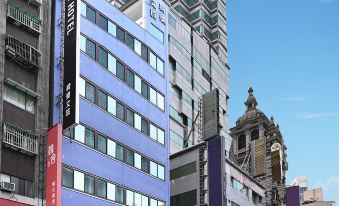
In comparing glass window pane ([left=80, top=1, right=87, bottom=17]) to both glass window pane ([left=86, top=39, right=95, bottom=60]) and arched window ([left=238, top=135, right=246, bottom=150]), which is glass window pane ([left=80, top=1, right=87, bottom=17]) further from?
arched window ([left=238, top=135, right=246, bottom=150])

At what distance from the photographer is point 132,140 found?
188ft

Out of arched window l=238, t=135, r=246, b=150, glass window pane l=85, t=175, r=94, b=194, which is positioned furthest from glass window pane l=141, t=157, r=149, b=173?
arched window l=238, t=135, r=246, b=150

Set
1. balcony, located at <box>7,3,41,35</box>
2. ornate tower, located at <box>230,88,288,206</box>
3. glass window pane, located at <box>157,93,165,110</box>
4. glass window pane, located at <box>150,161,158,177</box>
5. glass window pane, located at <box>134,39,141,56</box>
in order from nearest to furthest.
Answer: balcony, located at <box>7,3,41,35</box> < glass window pane, located at <box>150,161,158,177</box> < glass window pane, located at <box>134,39,141,56</box> < glass window pane, located at <box>157,93,165,110</box> < ornate tower, located at <box>230,88,288,206</box>

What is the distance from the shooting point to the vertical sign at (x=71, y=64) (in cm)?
4603

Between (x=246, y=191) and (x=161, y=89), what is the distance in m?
28.8

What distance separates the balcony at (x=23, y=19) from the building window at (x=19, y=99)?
510 cm

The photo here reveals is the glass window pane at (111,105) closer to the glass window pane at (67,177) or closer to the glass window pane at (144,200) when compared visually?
the glass window pane at (144,200)

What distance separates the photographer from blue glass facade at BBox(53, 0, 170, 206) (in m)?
49.8

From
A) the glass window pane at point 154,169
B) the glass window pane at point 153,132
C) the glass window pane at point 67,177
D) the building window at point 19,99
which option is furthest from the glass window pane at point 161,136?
the building window at point 19,99

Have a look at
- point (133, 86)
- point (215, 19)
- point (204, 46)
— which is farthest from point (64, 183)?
point (215, 19)

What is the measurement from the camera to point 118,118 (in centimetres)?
5581

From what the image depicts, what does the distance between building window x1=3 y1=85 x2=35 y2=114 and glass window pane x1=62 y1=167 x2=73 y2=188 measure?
5043 mm

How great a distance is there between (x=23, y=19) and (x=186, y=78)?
52.9m

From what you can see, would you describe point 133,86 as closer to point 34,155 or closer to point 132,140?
point 132,140
